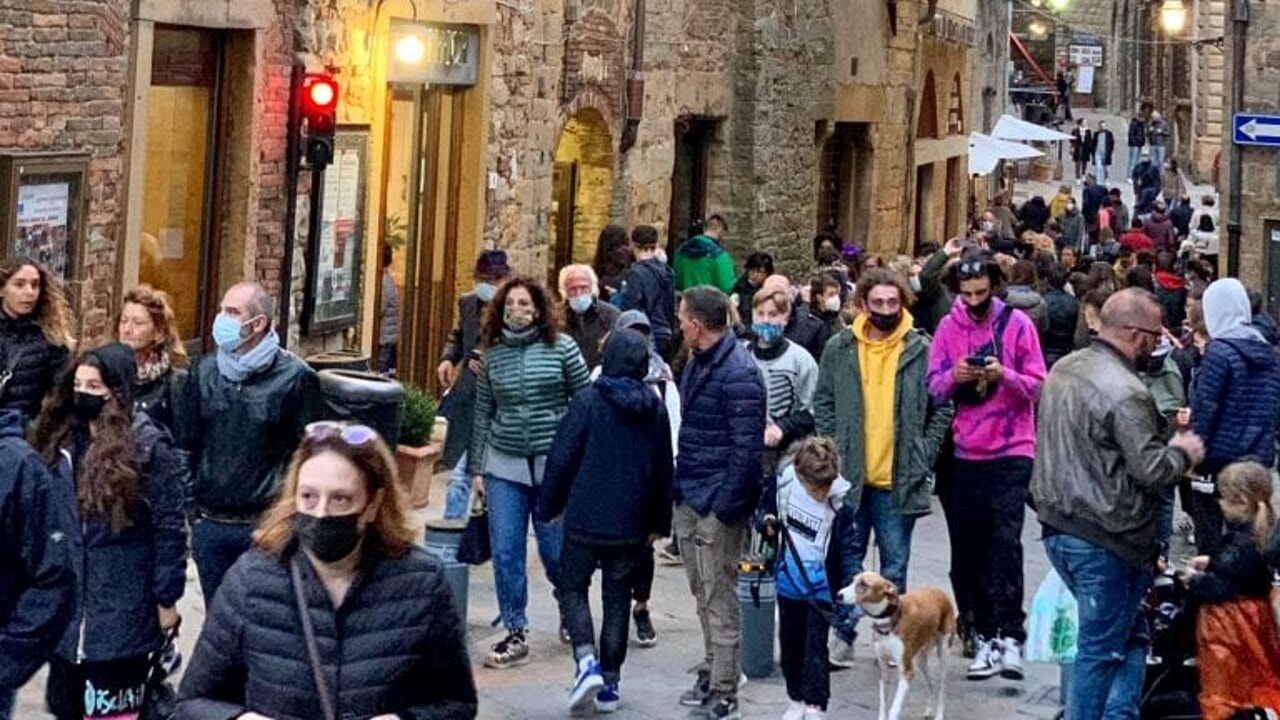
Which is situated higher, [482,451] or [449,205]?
[449,205]

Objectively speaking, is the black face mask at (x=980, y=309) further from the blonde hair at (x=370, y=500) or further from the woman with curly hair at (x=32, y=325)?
the blonde hair at (x=370, y=500)

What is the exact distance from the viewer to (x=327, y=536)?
16.0 ft

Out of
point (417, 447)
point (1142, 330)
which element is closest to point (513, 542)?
point (1142, 330)

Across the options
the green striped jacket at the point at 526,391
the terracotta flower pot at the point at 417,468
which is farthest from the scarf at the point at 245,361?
the terracotta flower pot at the point at 417,468

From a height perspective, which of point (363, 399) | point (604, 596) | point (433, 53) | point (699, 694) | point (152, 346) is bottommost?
point (699, 694)

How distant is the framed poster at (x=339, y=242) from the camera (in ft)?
49.1

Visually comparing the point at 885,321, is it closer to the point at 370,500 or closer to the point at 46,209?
the point at 46,209

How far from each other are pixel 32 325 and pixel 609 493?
237cm

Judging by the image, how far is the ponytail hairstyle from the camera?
8523 millimetres

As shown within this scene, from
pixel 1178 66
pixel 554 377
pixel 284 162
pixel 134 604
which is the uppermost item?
pixel 1178 66

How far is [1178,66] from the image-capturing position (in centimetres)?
5744

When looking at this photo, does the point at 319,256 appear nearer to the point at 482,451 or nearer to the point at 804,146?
the point at 482,451

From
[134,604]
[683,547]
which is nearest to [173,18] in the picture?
[683,547]

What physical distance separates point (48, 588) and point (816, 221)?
20.7 metres
